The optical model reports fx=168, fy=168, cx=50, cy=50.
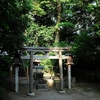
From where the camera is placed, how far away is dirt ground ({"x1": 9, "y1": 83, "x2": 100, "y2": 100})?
8008 millimetres

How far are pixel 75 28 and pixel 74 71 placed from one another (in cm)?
518

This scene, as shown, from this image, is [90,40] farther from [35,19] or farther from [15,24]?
[35,19]

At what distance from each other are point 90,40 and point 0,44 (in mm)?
5327

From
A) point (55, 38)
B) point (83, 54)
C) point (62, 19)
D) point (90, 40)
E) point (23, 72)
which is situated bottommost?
point (23, 72)

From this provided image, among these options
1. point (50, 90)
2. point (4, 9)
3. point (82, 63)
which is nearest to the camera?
point (4, 9)

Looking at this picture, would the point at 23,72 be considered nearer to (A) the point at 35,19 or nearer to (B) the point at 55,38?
(B) the point at 55,38

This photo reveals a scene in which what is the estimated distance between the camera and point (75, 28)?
1648 centimetres

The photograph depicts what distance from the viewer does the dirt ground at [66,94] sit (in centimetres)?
801

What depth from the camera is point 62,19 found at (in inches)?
651

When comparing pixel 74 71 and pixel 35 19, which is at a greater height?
pixel 35 19

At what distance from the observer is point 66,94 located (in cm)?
872

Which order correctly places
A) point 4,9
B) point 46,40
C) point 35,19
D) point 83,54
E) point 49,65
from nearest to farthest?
point 4,9, point 83,54, point 49,65, point 46,40, point 35,19

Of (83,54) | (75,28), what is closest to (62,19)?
(75,28)

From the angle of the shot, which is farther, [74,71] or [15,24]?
[74,71]
